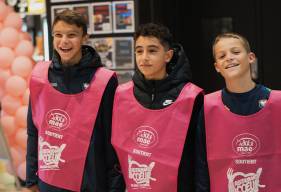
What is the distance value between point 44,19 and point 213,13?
5.95ft

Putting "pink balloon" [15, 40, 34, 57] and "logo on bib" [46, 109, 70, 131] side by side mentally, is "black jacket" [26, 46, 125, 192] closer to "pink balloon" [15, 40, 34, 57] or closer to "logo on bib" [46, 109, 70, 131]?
"logo on bib" [46, 109, 70, 131]

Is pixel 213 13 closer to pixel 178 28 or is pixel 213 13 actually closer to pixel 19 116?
pixel 178 28

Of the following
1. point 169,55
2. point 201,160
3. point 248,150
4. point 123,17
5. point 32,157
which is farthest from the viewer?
point 123,17

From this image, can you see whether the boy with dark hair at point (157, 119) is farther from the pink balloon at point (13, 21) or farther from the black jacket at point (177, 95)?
the pink balloon at point (13, 21)

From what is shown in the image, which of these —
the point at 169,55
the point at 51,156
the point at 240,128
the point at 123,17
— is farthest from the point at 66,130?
the point at 123,17

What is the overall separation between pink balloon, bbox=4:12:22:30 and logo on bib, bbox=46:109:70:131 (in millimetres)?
2342

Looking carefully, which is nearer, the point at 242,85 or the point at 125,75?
the point at 242,85

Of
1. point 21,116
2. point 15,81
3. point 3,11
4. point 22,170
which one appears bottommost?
point 22,170

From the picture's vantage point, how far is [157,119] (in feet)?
8.95

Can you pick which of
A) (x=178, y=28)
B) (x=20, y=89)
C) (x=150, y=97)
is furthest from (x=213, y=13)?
(x=150, y=97)

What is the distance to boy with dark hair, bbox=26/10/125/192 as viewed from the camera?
9.43 feet

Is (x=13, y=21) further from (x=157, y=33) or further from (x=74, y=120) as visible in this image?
(x=157, y=33)

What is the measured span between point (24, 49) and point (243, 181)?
3.06 meters

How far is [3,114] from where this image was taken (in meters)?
5.03
